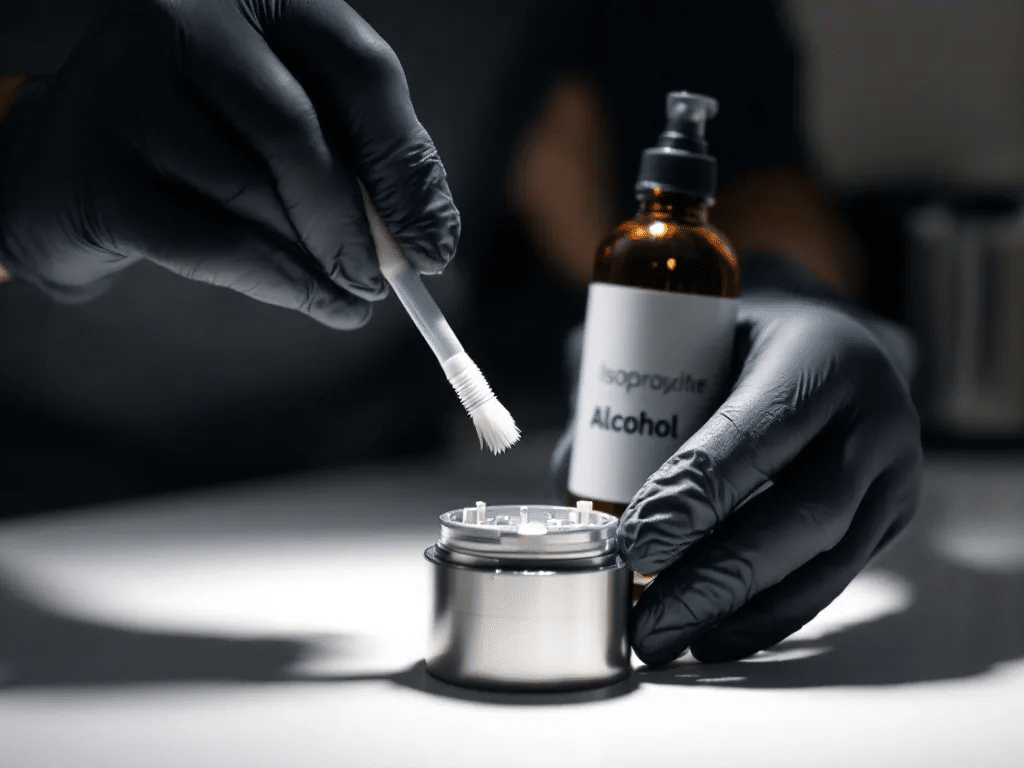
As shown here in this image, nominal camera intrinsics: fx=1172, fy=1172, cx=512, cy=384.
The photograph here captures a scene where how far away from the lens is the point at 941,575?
1064mm

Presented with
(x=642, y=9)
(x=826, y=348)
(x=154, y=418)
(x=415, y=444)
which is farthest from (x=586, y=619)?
(x=642, y=9)

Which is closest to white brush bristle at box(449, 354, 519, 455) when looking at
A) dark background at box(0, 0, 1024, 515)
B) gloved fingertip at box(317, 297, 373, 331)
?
gloved fingertip at box(317, 297, 373, 331)

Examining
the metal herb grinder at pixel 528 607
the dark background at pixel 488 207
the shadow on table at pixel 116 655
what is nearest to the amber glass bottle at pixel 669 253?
the metal herb grinder at pixel 528 607

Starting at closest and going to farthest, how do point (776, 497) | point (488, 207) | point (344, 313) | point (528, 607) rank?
point (528, 607) → point (776, 497) → point (344, 313) → point (488, 207)

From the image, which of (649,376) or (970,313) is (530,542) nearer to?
(649,376)

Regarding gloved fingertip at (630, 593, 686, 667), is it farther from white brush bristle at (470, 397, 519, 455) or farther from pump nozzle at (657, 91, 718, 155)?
pump nozzle at (657, 91, 718, 155)

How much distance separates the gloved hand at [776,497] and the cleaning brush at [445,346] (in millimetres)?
104

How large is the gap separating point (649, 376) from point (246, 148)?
0.31m

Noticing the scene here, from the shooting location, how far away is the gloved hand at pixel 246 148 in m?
0.76

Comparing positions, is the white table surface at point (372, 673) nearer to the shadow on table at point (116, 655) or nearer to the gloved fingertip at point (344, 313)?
the shadow on table at point (116, 655)

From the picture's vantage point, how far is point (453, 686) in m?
0.70

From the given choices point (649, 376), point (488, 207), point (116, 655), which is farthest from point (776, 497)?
point (488, 207)

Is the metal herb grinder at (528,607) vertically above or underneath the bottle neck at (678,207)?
underneath

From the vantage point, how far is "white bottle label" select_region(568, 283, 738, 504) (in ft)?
2.52
